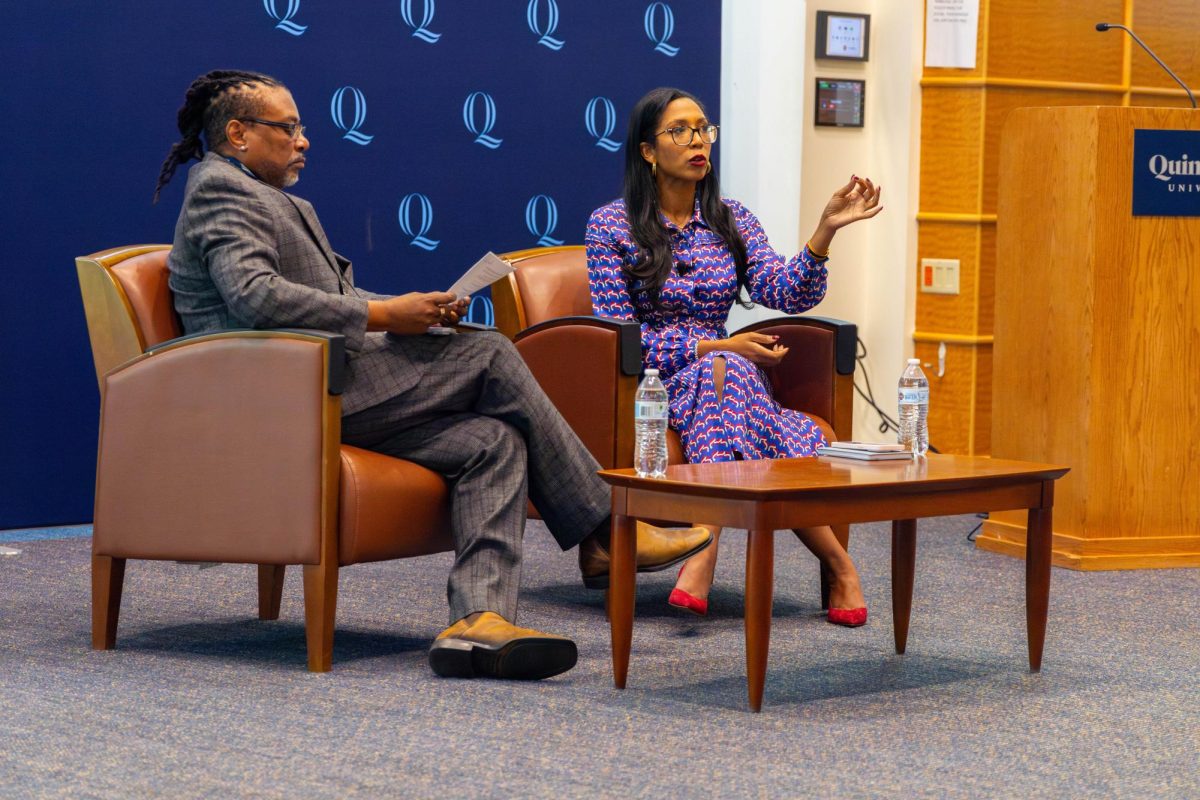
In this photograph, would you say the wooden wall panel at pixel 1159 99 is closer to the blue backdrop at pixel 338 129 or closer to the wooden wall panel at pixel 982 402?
the wooden wall panel at pixel 982 402

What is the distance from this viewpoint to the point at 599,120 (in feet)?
17.6

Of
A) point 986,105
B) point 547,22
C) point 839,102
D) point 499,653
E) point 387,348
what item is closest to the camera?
point 499,653

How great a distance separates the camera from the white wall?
554 cm

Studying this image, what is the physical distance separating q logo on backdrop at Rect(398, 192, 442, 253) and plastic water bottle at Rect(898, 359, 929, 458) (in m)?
2.13

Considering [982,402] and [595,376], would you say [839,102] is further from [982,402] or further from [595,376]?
[595,376]

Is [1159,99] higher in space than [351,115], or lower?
higher

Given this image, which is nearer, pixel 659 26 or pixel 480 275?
pixel 480 275

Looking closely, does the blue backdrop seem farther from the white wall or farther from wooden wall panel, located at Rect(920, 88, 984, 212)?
wooden wall panel, located at Rect(920, 88, 984, 212)

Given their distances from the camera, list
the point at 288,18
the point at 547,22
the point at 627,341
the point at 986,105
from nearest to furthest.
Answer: the point at 627,341
the point at 288,18
the point at 547,22
the point at 986,105

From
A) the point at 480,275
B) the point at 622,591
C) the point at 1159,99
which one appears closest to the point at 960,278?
the point at 1159,99

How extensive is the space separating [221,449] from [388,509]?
1.13 ft

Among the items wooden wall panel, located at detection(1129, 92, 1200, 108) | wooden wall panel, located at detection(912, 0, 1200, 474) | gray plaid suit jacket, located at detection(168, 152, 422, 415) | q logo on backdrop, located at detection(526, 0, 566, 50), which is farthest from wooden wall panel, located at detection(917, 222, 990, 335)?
gray plaid suit jacket, located at detection(168, 152, 422, 415)

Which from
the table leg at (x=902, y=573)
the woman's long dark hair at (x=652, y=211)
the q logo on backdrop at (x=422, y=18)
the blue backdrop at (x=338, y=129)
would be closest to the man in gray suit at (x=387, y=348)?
the table leg at (x=902, y=573)

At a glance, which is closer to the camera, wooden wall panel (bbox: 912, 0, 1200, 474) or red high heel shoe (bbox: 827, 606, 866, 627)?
red high heel shoe (bbox: 827, 606, 866, 627)
